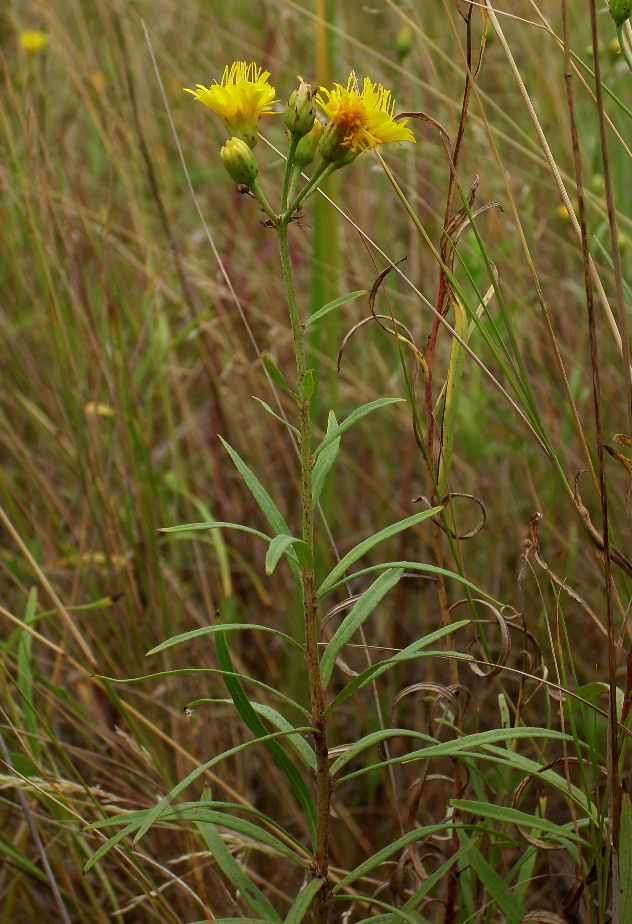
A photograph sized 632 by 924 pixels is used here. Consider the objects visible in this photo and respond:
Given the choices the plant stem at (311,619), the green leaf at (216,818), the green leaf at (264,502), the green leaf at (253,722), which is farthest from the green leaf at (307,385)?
the green leaf at (216,818)

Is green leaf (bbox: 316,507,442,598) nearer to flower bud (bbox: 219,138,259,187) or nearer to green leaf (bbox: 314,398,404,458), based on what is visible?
green leaf (bbox: 314,398,404,458)

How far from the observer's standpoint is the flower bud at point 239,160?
65 cm

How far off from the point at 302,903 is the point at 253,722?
0.48 ft

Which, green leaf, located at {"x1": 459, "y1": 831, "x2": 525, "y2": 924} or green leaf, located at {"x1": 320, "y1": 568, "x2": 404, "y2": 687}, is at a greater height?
green leaf, located at {"x1": 320, "y1": 568, "x2": 404, "y2": 687}

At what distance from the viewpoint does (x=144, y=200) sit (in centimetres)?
204

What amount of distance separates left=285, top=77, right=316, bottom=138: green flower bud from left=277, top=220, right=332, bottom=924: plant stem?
0.07 meters

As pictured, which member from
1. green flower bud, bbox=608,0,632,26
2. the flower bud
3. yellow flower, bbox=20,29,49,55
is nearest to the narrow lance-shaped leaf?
the flower bud

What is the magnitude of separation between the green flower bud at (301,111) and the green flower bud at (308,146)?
0.02 m

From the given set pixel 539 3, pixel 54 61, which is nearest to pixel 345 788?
pixel 539 3

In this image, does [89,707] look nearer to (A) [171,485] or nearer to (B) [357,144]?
(A) [171,485]

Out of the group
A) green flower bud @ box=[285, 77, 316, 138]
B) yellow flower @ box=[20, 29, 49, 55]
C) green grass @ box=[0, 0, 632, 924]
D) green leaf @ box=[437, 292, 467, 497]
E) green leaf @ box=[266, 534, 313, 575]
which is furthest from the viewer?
yellow flower @ box=[20, 29, 49, 55]

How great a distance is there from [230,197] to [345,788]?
1444mm

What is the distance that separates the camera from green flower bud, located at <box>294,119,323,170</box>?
2.23ft

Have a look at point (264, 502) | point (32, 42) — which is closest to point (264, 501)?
point (264, 502)
